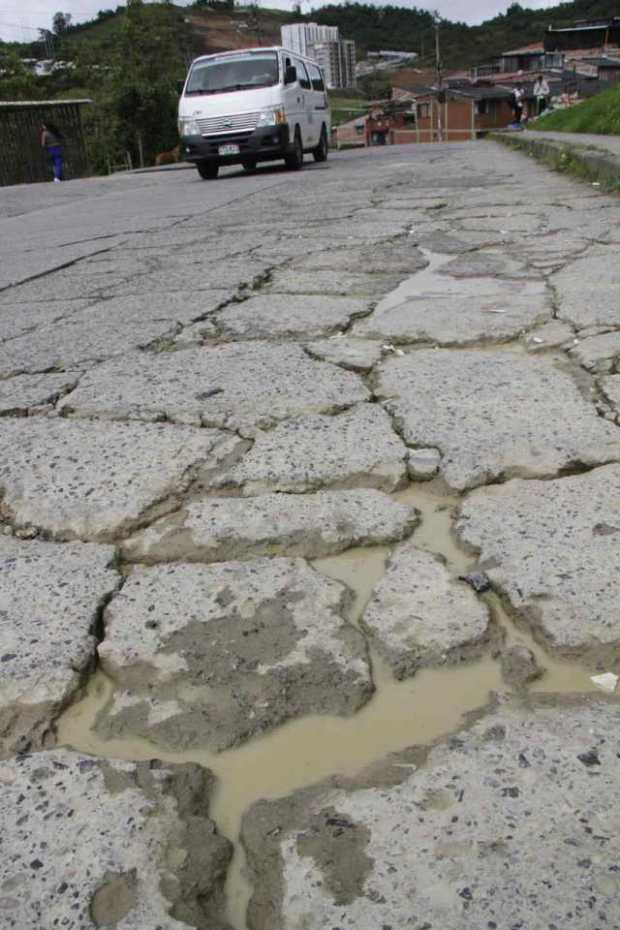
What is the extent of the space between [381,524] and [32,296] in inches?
107

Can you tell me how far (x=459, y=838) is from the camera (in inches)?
32.1

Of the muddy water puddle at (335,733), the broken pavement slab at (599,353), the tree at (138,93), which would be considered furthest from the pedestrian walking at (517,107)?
the muddy water puddle at (335,733)

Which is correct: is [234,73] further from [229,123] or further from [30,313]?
[30,313]

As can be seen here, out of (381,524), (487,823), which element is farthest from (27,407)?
(487,823)

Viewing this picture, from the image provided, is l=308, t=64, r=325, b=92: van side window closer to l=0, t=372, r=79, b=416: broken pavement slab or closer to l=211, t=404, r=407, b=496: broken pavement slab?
l=0, t=372, r=79, b=416: broken pavement slab

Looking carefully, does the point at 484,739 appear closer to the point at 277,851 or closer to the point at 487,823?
the point at 487,823

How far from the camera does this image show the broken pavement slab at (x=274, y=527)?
1413mm

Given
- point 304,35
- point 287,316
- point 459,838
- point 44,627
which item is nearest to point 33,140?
point 287,316

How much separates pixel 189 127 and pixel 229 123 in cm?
53

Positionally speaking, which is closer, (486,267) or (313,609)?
(313,609)

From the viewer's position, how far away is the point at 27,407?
212 cm

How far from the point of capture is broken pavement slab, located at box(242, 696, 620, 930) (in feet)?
2.43

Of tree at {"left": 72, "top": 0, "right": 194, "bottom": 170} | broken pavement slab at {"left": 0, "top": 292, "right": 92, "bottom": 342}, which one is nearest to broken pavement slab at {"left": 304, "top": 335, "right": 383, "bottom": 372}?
broken pavement slab at {"left": 0, "top": 292, "right": 92, "bottom": 342}

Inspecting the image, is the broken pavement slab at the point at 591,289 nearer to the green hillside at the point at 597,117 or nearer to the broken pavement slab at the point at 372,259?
the broken pavement slab at the point at 372,259
